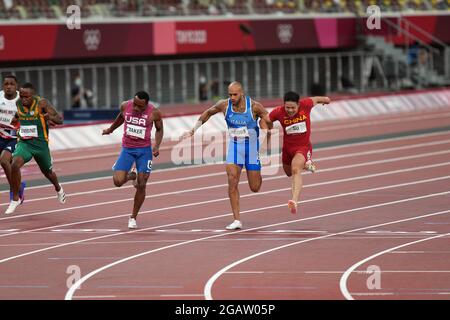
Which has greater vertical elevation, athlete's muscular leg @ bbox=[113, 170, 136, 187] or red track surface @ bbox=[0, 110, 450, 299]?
athlete's muscular leg @ bbox=[113, 170, 136, 187]

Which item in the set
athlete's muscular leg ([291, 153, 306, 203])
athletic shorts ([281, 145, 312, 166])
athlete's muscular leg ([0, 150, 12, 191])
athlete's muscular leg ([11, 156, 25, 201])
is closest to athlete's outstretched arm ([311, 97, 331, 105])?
athletic shorts ([281, 145, 312, 166])

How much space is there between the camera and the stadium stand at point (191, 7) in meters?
42.9

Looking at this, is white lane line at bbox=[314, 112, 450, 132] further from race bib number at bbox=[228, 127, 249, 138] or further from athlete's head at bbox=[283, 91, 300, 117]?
race bib number at bbox=[228, 127, 249, 138]

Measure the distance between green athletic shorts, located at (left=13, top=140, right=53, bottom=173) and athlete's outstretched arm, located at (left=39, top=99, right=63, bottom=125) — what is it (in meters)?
0.44

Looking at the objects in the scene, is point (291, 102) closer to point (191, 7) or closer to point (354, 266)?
point (354, 266)

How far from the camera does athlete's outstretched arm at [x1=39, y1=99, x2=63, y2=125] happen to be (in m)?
19.0

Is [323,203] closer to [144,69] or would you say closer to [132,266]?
[132,266]

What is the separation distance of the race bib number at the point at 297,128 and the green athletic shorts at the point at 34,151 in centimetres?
368

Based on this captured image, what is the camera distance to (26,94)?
19016 millimetres

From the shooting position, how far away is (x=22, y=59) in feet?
138

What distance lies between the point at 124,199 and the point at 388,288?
9.67 metres

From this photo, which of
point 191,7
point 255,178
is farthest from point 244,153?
point 191,7

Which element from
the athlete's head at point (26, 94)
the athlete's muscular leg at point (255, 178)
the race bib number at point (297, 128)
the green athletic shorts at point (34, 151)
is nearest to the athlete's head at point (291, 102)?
the race bib number at point (297, 128)
